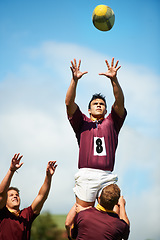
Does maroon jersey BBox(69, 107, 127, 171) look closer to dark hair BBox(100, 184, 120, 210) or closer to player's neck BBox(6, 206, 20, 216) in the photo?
dark hair BBox(100, 184, 120, 210)

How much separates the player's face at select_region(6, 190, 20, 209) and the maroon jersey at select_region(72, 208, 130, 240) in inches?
84.3

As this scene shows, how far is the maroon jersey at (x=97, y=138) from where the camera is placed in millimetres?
7453

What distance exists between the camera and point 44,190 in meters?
7.97

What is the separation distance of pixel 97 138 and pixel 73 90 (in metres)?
1.04

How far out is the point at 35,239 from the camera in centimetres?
3100

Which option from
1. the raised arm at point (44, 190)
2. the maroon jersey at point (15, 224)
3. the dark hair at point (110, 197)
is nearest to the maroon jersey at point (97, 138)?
the raised arm at point (44, 190)

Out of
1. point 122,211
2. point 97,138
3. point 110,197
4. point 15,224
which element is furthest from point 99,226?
point 15,224

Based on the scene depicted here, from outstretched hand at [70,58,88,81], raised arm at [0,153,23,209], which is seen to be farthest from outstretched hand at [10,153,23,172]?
outstretched hand at [70,58,88,81]

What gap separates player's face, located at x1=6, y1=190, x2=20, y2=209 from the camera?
808 centimetres

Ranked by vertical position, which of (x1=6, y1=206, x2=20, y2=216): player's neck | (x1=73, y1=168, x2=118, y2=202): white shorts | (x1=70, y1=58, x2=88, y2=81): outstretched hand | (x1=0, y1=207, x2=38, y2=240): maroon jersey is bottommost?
(x1=0, y1=207, x2=38, y2=240): maroon jersey

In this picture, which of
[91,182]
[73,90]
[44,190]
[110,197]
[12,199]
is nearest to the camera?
[110,197]

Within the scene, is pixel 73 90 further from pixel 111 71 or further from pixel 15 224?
pixel 15 224

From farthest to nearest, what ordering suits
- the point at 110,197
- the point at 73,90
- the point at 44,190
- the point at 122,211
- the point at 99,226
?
the point at 44,190 < the point at 73,90 < the point at 122,211 < the point at 110,197 < the point at 99,226

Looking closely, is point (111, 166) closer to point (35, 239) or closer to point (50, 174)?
point (50, 174)
